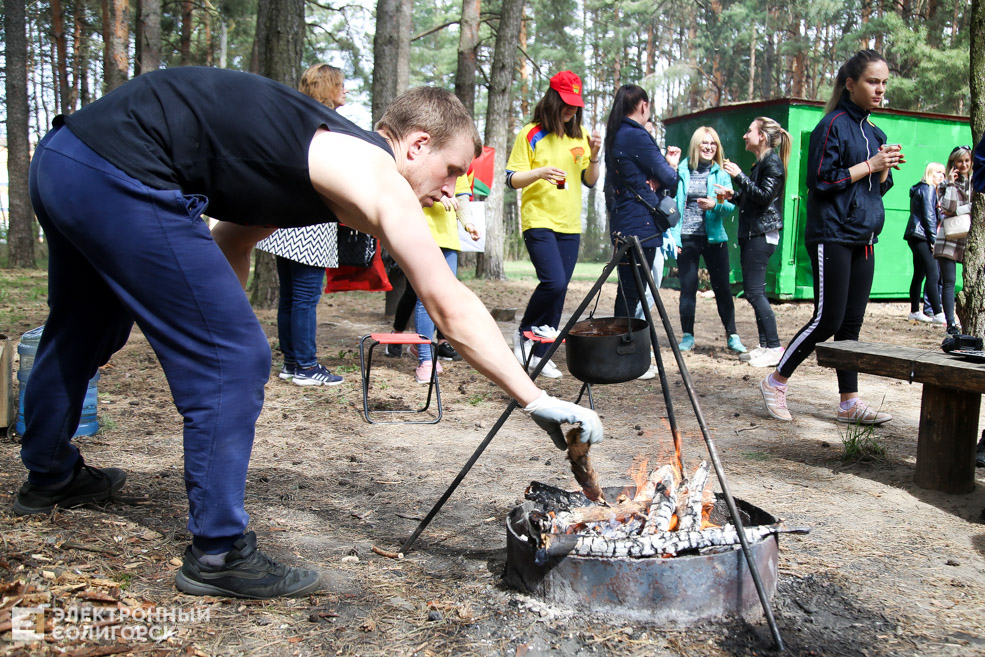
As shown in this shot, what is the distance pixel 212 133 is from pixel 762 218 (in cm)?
594

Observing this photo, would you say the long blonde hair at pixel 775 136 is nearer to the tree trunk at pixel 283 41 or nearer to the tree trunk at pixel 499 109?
the tree trunk at pixel 283 41

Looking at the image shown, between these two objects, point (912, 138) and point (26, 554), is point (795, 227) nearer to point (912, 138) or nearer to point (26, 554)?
point (912, 138)

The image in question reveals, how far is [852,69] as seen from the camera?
4.48 metres

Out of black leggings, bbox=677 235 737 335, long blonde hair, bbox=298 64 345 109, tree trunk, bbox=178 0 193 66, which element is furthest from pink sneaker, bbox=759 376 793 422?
tree trunk, bbox=178 0 193 66

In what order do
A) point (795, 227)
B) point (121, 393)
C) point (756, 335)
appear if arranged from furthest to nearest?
point (795, 227)
point (756, 335)
point (121, 393)

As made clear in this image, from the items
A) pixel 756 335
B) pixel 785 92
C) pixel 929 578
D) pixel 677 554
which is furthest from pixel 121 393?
pixel 785 92

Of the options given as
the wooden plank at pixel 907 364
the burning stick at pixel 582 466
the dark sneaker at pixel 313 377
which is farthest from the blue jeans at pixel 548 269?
the burning stick at pixel 582 466

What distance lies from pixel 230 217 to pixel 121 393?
3.51 meters

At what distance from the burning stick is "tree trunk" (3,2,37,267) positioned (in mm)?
14919

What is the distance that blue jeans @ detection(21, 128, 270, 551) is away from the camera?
86.6 inches

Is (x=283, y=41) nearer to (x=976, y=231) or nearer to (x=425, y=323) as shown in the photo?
(x=425, y=323)

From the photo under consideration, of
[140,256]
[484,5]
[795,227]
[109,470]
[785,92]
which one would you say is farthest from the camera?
[785,92]

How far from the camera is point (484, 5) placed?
23.0 metres

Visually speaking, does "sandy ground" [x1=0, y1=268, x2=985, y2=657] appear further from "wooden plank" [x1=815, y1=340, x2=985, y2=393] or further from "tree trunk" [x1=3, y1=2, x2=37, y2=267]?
"tree trunk" [x1=3, y1=2, x2=37, y2=267]
